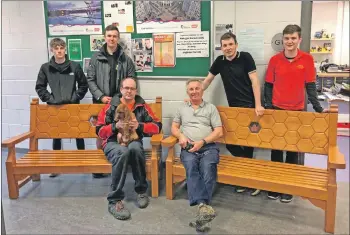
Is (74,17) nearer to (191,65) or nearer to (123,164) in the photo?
(191,65)

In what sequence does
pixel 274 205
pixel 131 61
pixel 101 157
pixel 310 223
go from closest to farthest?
pixel 310 223, pixel 274 205, pixel 101 157, pixel 131 61

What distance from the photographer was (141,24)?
363 cm

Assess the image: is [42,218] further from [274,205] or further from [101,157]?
[274,205]

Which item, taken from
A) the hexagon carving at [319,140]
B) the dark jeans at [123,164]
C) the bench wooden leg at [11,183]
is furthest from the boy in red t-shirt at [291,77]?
the bench wooden leg at [11,183]

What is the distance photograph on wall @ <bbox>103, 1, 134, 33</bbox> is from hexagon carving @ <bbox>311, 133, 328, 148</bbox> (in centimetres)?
217

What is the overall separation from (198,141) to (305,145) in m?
0.91

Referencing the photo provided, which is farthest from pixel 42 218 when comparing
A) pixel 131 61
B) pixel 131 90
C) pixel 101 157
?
pixel 131 61

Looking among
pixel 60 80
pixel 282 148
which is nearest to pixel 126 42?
pixel 60 80

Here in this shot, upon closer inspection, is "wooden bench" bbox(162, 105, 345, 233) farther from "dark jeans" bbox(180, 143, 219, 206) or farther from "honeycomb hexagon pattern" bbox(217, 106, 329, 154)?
"dark jeans" bbox(180, 143, 219, 206)

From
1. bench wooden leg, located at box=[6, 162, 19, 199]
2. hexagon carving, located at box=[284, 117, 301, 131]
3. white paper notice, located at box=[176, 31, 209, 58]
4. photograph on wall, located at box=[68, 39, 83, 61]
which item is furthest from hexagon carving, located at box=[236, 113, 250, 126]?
bench wooden leg, located at box=[6, 162, 19, 199]

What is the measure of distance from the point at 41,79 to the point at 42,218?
141 centimetres

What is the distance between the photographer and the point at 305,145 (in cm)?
286

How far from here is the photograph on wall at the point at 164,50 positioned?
3.58 meters

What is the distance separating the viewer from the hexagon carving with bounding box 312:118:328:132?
2.78 m
